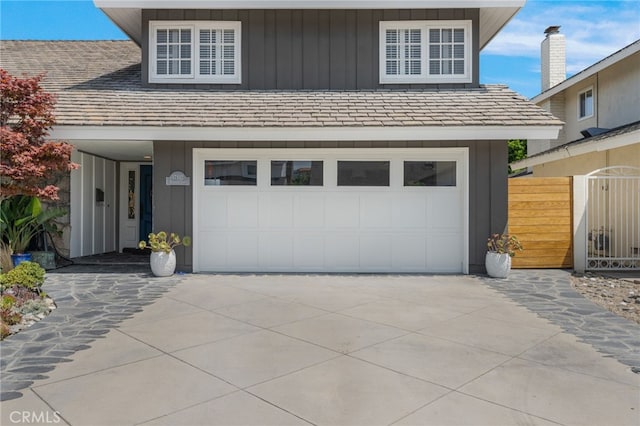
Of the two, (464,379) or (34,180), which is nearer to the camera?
(464,379)

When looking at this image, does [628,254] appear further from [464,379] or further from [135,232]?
[135,232]

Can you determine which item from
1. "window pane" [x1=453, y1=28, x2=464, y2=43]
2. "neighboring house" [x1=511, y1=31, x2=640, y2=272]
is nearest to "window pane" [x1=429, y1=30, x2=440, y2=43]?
"window pane" [x1=453, y1=28, x2=464, y2=43]

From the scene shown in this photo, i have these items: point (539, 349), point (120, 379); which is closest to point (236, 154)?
point (120, 379)

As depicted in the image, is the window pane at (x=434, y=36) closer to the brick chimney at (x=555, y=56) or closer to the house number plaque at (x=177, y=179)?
the house number plaque at (x=177, y=179)

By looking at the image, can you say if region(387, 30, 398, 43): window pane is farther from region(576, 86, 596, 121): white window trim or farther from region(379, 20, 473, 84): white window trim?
region(576, 86, 596, 121): white window trim

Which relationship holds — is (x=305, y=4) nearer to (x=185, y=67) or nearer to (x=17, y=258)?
(x=185, y=67)

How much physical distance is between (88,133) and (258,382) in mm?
6823

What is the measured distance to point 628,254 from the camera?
32.2 ft

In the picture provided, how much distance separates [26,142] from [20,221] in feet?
5.94

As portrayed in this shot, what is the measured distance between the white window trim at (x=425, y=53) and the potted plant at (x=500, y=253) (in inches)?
150

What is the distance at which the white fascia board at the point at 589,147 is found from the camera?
969cm

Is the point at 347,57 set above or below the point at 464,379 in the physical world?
above

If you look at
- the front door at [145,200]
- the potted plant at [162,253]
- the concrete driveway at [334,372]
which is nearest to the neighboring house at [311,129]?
the potted plant at [162,253]
